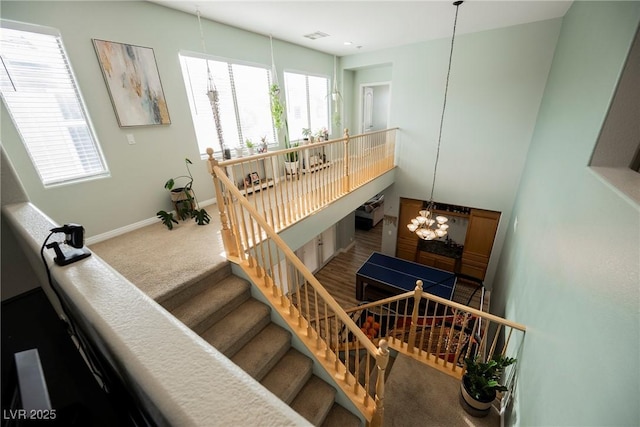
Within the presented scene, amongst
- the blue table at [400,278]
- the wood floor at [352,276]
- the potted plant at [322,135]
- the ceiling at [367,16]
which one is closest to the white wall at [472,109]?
the ceiling at [367,16]

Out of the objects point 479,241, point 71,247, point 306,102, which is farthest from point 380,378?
point 306,102

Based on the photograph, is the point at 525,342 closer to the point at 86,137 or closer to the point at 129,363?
the point at 129,363

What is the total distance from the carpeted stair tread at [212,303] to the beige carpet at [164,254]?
183 millimetres

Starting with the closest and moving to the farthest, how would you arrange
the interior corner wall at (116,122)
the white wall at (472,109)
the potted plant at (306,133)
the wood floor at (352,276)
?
the interior corner wall at (116,122) → the white wall at (472,109) → the potted plant at (306,133) → the wood floor at (352,276)

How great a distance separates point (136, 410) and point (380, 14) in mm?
4633

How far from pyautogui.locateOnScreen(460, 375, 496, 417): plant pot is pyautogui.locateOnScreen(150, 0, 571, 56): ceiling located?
14.6ft

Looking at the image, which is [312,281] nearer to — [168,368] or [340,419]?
[340,419]

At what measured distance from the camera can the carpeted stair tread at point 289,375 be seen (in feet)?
6.60

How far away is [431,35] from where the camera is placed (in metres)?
4.59

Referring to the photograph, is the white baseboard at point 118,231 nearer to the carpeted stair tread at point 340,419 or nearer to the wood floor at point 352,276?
the carpeted stair tread at point 340,419

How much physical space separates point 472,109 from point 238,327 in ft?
18.2

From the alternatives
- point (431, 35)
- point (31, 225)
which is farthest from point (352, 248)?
point (31, 225)

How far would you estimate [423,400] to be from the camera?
2.41 m

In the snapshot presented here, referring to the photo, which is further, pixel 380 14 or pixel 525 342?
pixel 380 14
